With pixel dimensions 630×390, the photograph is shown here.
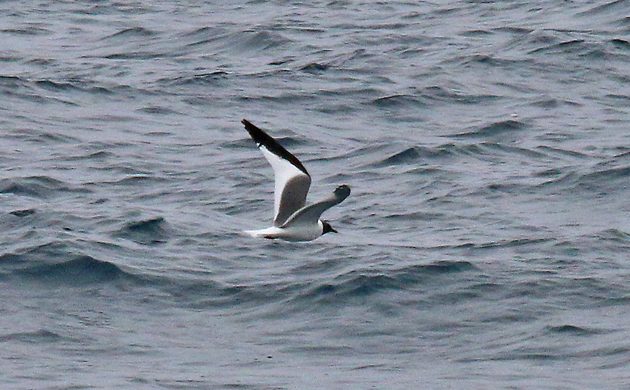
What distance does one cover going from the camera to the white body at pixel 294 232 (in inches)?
472

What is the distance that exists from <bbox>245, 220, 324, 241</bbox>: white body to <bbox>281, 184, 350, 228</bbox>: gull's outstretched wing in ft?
0.14

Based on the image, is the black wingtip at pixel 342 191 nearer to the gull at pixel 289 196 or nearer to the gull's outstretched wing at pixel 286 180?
the gull at pixel 289 196

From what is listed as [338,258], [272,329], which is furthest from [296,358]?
[338,258]

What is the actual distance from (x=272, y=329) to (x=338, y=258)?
74.4 inches

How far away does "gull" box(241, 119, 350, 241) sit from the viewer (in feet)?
40.2

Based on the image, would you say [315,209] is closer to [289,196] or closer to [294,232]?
[294,232]

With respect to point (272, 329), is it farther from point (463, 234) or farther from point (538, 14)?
point (538, 14)

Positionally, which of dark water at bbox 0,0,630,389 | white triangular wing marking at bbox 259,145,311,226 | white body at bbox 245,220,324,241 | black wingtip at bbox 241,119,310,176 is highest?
black wingtip at bbox 241,119,310,176

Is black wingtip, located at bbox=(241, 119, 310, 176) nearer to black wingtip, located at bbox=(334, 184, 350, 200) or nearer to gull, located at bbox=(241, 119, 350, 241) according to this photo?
gull, located at bbox=(241, 119, 350, 241)

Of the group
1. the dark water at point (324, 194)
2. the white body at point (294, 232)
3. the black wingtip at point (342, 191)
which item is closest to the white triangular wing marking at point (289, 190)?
the white body at point (294, 232)

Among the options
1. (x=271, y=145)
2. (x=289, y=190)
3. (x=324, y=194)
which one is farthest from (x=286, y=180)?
(x=324, y=194)

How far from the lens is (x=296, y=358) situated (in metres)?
12.2

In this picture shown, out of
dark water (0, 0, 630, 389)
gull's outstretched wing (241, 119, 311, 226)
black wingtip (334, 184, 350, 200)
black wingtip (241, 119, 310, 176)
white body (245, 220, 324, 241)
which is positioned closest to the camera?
black wingtip (334, 184, 350, 200)

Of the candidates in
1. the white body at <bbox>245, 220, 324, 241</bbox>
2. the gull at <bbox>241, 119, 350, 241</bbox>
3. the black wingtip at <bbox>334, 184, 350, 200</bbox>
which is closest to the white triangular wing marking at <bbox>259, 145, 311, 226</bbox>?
the gull at <bbox>241, 119, 350, 241</bbox>
